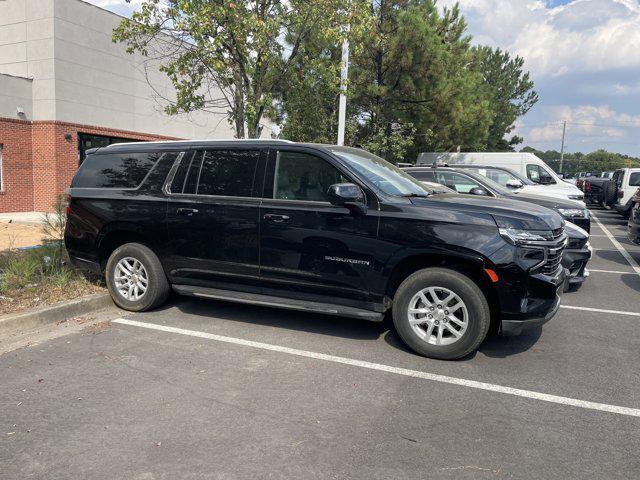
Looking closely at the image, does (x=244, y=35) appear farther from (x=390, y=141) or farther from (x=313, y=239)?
(x=390, y=141)

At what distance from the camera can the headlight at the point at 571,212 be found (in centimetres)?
885

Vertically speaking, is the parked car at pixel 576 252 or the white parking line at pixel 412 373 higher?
the parked car at pixel 576 252

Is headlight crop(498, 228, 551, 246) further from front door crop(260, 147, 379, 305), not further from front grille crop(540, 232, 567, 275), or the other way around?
front door crop(260, 147, 379, 305)

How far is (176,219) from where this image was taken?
5535 millimetres

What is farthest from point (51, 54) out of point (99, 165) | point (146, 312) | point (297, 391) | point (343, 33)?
point (297, 391)

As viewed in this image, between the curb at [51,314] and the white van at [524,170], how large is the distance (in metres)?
8.60

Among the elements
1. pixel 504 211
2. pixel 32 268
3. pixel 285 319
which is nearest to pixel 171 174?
pixel 285 319

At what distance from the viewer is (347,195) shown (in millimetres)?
4566

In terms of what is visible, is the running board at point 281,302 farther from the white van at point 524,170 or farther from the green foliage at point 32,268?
the white van at point 524,170

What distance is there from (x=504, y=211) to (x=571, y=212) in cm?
520

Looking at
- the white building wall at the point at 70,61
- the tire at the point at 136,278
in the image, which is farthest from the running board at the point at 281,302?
the white building wall at the point at 70,61

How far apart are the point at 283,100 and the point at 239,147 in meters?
7.07

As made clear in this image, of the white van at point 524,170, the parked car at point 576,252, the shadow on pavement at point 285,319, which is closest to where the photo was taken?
the shadow on pavement at point 285,319

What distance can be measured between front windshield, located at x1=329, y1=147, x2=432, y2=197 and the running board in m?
1.19
